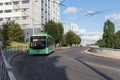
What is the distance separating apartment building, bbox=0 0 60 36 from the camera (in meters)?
111

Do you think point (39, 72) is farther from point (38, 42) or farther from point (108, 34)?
point (108, 34)

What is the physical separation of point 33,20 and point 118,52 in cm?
7422

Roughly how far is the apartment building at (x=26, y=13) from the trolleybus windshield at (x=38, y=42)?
6442cm

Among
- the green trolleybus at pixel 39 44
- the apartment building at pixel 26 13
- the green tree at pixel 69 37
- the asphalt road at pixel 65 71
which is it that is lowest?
the asphalt road at pixel 65 71

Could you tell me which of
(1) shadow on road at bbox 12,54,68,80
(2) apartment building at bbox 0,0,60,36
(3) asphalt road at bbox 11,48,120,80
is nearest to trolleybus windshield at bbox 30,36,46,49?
(3) asphalt road at bbox 11,48,120,80

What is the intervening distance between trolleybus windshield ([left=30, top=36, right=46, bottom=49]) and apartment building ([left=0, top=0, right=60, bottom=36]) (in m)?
64.4

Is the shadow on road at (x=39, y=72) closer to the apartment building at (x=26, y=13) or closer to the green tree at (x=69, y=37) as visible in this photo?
the apartment building at (x=26, y=13)

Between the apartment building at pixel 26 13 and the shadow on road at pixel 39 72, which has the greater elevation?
the apartment building at pixel 26 13

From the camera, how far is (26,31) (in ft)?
368

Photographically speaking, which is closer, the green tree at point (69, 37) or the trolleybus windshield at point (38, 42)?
the trolleybus windshield at point (38, 42)

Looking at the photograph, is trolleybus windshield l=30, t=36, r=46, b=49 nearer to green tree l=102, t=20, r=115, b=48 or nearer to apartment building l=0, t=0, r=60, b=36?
green tree l=102, t=20, r=115, b=48

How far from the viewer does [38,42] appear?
4191 centimetres

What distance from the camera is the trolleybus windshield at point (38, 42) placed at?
41906mm

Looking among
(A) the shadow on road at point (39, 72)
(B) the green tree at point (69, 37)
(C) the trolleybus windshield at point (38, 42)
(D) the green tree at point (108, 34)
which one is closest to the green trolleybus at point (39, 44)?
(C) the trolleybus windshield at point (38, 42)
